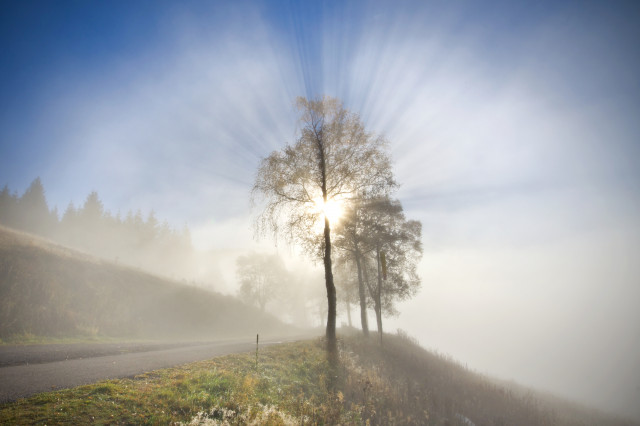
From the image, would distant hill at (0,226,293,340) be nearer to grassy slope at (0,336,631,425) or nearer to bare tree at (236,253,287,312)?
bare tree at (236,253,287,312)

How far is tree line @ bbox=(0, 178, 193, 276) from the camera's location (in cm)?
6602

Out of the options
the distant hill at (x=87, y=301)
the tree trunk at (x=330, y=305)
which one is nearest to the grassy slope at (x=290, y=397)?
the tree trunk at (x=330, y=305)

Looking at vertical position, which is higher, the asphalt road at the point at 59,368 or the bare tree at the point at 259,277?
the bare tree at the point at 259,277

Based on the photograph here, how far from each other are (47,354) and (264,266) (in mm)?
41262

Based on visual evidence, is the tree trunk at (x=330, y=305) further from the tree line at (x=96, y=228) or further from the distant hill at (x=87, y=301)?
the tree line at (x=96, y=228)

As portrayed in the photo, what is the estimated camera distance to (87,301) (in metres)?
20.3

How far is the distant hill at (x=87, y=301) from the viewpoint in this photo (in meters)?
16.3

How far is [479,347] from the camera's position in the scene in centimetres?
12731

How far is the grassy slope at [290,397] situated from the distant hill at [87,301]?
14.8 meters

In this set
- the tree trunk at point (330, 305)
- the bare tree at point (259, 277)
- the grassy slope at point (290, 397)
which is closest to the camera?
the grassy slope at point (290, 397)

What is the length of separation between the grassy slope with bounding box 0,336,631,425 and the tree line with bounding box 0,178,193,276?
67.7 m

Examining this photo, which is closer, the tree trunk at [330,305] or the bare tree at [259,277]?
the tree trunk at [330,305]

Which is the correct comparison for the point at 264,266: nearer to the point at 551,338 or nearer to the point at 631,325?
the point at 551,338

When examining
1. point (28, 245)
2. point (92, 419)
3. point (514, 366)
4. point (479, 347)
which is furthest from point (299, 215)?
point (479, 347)
